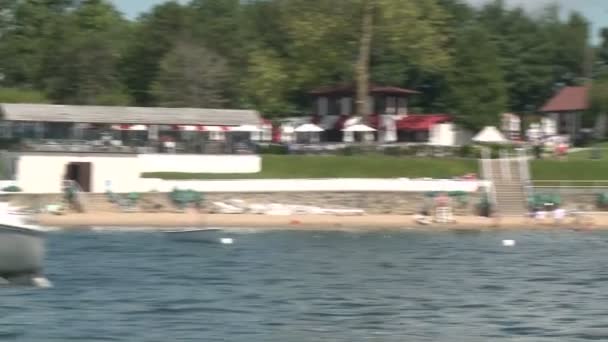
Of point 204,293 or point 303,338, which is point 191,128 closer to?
point 204,293

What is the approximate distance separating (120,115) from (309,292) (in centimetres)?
3286

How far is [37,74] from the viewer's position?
265 ft

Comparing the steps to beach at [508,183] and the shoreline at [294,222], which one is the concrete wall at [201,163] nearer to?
the shoreline at [294,222]

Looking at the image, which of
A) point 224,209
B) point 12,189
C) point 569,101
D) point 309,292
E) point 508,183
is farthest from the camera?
point 569,101

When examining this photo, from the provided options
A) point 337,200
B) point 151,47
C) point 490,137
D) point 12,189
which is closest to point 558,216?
point 337,200

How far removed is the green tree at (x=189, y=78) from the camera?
76812 millimetres

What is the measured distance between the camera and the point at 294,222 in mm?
52469

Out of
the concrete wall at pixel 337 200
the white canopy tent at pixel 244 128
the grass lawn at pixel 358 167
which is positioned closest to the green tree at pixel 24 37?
the white canopy tent at pixel 244 128

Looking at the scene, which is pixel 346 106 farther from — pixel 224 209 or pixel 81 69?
pixel 224 209

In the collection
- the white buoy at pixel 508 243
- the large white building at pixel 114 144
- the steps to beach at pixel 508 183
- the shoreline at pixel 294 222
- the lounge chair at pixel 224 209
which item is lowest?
the white buoy at pixel 508 243

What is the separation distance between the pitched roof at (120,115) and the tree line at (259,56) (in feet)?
26.3

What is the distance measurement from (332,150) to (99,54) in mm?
17288

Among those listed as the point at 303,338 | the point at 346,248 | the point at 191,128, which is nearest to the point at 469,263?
the point at 346,248

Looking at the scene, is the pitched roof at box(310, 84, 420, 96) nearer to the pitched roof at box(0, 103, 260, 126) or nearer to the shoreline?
the pitched roof at box(0, 103, 260, 126)
